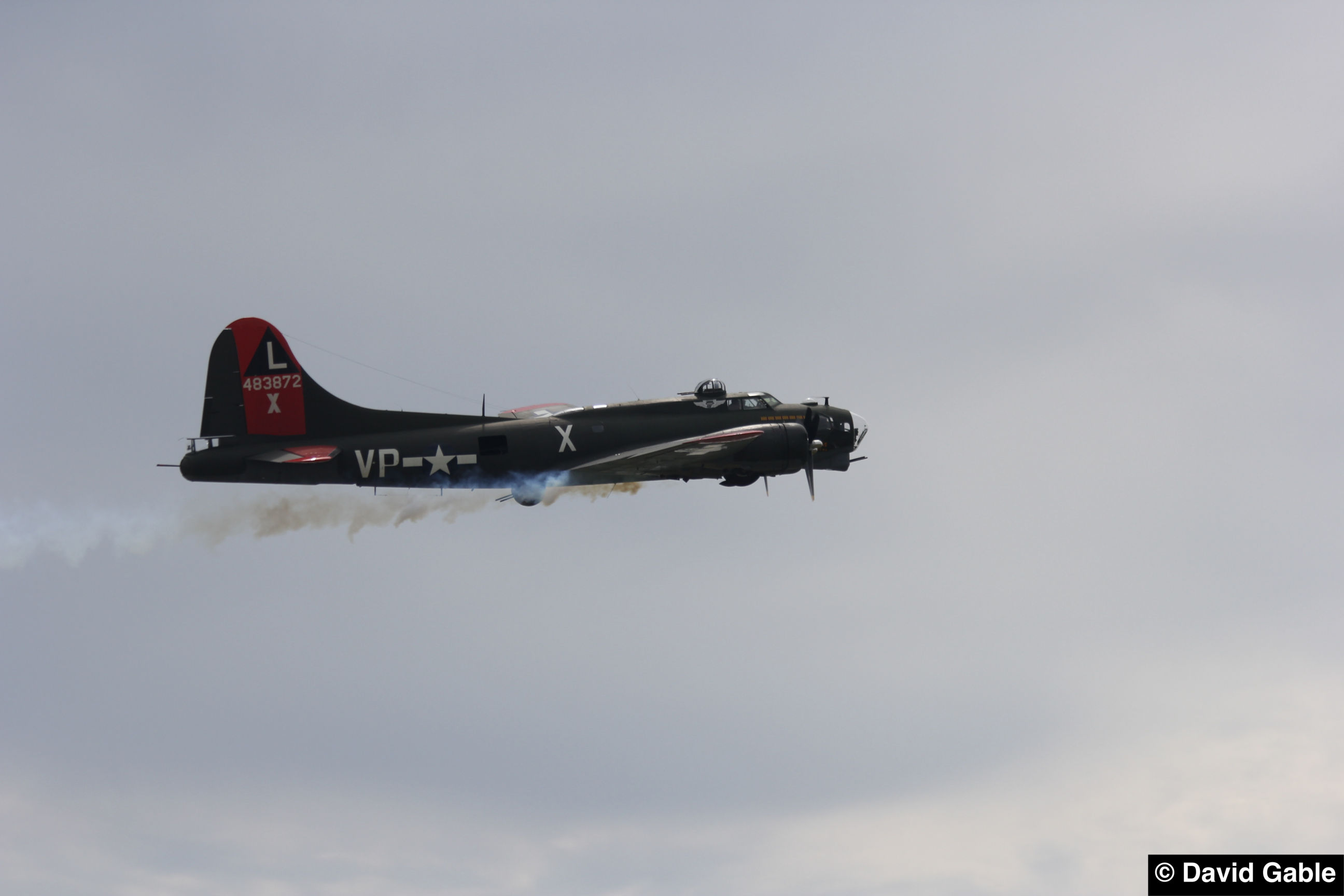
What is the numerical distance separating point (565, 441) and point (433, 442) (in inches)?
191

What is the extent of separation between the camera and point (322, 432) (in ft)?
164

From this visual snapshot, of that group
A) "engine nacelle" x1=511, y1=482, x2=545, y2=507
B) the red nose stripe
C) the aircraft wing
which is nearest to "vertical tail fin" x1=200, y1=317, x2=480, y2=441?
"engine nacelle" x1=511, y1=482, x2=545, y2=507

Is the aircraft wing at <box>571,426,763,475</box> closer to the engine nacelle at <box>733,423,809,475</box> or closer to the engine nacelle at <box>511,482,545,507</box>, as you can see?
the engine nacelle at <box>733,423,809,475</box>

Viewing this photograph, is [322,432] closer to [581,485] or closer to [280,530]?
[280,530]

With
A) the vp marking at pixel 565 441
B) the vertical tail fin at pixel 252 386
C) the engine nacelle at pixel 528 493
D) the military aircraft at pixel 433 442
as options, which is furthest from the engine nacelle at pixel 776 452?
the vertical tail fin at pixel 252 386

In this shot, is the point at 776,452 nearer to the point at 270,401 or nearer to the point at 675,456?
the point at 675,456

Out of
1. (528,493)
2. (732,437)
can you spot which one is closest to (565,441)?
(528,493)

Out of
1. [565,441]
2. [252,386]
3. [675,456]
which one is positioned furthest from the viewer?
[565,441]

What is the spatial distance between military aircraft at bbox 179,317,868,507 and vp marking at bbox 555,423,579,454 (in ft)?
0.13

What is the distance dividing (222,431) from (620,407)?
14.5 meters

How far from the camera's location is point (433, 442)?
49.8 m

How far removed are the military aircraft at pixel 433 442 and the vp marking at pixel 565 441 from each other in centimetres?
4

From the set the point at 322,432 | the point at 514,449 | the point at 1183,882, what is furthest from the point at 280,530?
the point at 1183,882

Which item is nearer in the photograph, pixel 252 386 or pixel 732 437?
pixel 252 386
